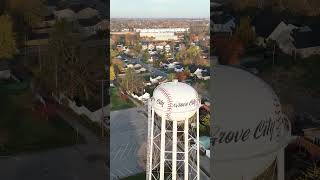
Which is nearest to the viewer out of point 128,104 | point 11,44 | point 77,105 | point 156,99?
point 156,99

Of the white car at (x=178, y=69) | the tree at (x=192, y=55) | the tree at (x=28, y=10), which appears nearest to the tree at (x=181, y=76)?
the white car at (x=178, y=69)

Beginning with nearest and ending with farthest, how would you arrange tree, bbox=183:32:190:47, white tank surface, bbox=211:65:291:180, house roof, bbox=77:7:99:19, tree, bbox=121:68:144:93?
white tank surface, bbox=211:65:291:180, house roof, bbox=77:7:99:19, tree, bbox=121:68:144:93, tree, bbox=183:32:190:47

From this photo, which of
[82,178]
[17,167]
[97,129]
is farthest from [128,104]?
[17,167]

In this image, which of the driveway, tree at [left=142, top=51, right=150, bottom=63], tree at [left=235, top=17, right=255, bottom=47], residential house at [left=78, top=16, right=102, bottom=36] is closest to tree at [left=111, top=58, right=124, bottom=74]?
tree at [left=142, top=51, right=150, bottom=63]

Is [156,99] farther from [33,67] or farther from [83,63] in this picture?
[33,67]

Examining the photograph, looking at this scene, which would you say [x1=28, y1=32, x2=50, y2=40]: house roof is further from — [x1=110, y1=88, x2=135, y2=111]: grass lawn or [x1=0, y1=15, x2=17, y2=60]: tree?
[x1=110, y1=88, x2=135, y2=111]: grass lawn

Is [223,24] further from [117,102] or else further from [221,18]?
[117,102]

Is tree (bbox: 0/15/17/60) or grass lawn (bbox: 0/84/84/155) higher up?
tree (bbox: 0/15/17/60)
